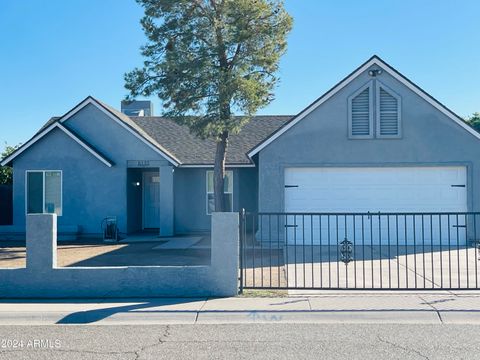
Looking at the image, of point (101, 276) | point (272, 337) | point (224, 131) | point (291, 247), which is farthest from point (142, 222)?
point (272, 337)

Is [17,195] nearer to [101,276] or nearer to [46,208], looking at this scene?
[46,208]

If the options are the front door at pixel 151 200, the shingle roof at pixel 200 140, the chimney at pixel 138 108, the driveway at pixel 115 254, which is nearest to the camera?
the driveway at pixel 115 254

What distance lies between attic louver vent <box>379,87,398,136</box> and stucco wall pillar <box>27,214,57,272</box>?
1043 cm

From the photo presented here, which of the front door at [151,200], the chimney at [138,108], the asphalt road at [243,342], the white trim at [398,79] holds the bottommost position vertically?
the asphalt road at [243,342]

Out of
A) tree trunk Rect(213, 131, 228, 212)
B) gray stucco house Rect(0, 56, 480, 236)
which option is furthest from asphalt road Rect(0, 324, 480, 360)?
tree trunk Rect(213, 131, 228, 212)

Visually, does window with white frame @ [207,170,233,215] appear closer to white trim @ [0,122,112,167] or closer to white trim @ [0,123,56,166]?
white trim @ [0,122,112,167]

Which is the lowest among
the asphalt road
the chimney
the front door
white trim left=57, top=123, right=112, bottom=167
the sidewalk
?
the asphalt road

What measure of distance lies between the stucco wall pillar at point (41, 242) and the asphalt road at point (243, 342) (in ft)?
6.13

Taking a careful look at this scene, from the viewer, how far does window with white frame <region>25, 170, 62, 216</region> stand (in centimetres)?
1745

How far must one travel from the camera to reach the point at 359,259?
1216 centimetres

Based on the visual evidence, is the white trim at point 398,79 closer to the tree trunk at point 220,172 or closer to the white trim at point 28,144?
the tree trunk at point 220,172

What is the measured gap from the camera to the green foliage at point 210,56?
1420 centimetres

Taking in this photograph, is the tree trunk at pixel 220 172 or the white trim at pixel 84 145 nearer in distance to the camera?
the tree trunk at pixel 220 172

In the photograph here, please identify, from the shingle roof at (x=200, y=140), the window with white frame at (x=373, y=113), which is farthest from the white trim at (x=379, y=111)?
the shingle roof at (x=200, y=140)
